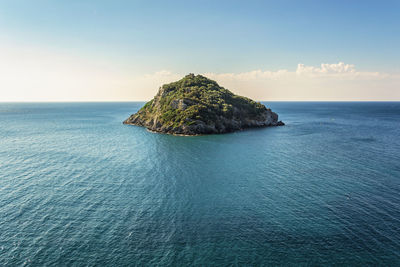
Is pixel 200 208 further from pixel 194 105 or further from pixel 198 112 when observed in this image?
pixel 194 105

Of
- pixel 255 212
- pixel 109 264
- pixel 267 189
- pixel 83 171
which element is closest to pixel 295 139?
pixel 267 189

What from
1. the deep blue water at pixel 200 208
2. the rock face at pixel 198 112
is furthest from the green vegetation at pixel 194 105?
the deep blue water at pixel 200 208

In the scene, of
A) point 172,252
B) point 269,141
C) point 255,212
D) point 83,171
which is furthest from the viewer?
point 269,141

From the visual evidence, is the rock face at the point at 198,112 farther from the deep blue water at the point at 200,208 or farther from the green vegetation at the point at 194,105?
the deep blue water at the point at 200,208

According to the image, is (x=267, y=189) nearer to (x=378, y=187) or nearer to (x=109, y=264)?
(x=378, y=187)

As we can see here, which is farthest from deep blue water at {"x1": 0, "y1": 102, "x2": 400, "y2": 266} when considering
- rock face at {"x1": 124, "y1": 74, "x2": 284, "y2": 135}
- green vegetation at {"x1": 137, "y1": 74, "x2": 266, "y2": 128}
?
green vegetation at {"x1": 137, "y1": 74, "x2": 266, "y2": 128}

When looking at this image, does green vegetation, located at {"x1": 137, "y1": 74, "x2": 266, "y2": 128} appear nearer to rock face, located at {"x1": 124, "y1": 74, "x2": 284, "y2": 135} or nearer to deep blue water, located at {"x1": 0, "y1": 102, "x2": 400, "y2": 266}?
rock face, located at {"x1": 124, "y1": 74, "x2": 284, "y2": 135}
